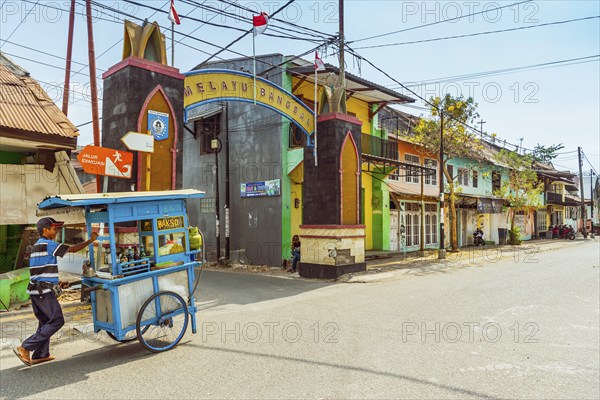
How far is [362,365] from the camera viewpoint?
570 cm

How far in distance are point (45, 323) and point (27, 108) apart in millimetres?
6697

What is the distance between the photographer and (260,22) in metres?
12.0

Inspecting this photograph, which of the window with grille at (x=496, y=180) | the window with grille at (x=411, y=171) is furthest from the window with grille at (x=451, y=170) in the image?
the window with grille at (x=496, y=180)

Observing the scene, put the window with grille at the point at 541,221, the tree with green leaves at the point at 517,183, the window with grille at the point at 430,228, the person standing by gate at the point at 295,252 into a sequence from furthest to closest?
1. the window with grille at the point at 541,221
2. the tree with green leaves at the point at 517,183
3. the window with grille at the point at 430,228
4. the person standing by gate at the point at 295,252

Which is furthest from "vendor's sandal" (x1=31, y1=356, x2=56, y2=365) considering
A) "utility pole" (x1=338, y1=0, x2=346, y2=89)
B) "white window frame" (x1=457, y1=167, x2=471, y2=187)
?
"white window frame" (x1=457, y1=167, x2=471, y2=187)

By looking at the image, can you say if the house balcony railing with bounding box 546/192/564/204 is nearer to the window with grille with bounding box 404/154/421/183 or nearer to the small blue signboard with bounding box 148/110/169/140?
the window with grille with bounding box 404/154/421/183

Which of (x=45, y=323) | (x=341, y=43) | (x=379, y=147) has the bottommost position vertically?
(x=45, y=323)

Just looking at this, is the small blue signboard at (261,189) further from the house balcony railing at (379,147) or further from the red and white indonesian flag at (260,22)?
the red and white indonesian flag at (260,22)

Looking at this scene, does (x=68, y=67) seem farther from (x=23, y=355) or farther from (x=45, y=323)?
(x=23, y=355)

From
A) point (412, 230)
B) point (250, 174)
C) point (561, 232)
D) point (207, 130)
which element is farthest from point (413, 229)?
point (561, 232)

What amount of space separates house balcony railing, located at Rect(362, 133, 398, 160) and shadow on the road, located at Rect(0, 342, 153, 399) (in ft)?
50.1

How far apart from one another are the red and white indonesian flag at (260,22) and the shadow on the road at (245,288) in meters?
7.40

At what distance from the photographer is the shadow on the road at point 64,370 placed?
4.96 meters

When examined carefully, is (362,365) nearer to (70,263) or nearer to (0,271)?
(70,263)
